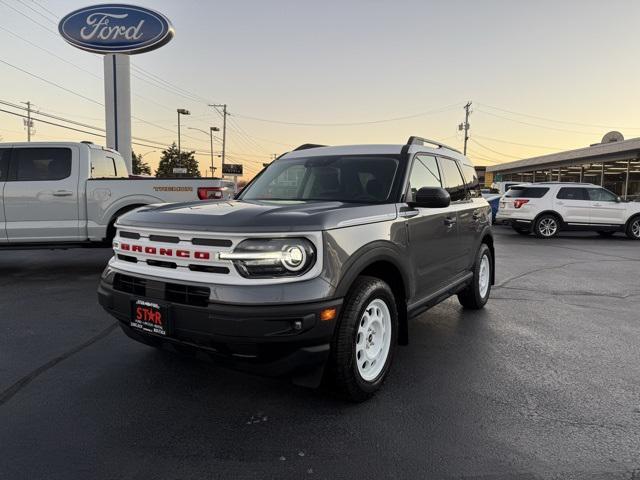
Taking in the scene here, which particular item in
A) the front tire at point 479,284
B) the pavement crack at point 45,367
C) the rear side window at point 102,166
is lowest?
the pavement crack at point 45,367

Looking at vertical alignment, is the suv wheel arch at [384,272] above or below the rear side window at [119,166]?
below

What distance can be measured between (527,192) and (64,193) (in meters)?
13.9

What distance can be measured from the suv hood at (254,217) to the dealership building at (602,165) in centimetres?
2832

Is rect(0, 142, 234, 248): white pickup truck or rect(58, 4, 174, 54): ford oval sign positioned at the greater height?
rect(58, 4, 174, 54): ford oval sign

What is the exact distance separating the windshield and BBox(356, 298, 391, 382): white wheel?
923 millimetres

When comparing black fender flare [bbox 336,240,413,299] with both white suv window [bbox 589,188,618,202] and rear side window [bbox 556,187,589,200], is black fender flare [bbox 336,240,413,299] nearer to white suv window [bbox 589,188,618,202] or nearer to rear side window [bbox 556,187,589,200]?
rear side window [bbox 556,187,589,200]

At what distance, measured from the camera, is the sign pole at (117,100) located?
65.7 feet

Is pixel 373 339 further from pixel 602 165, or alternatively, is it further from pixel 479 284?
pixel 602 165

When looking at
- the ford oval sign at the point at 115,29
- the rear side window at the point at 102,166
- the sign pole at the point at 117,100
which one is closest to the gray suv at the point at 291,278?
the rear side window at the point at 102,166

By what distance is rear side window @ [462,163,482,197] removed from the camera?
552cm

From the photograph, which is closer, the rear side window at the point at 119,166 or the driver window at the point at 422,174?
the driver window at the point at 422,174

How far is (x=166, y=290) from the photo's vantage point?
9.58ft

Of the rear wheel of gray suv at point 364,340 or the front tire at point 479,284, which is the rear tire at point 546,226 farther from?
the rear wheel of gray suv at point 364,340

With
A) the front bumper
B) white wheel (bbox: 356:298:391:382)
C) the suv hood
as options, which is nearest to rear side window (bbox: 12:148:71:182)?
the suv hood
